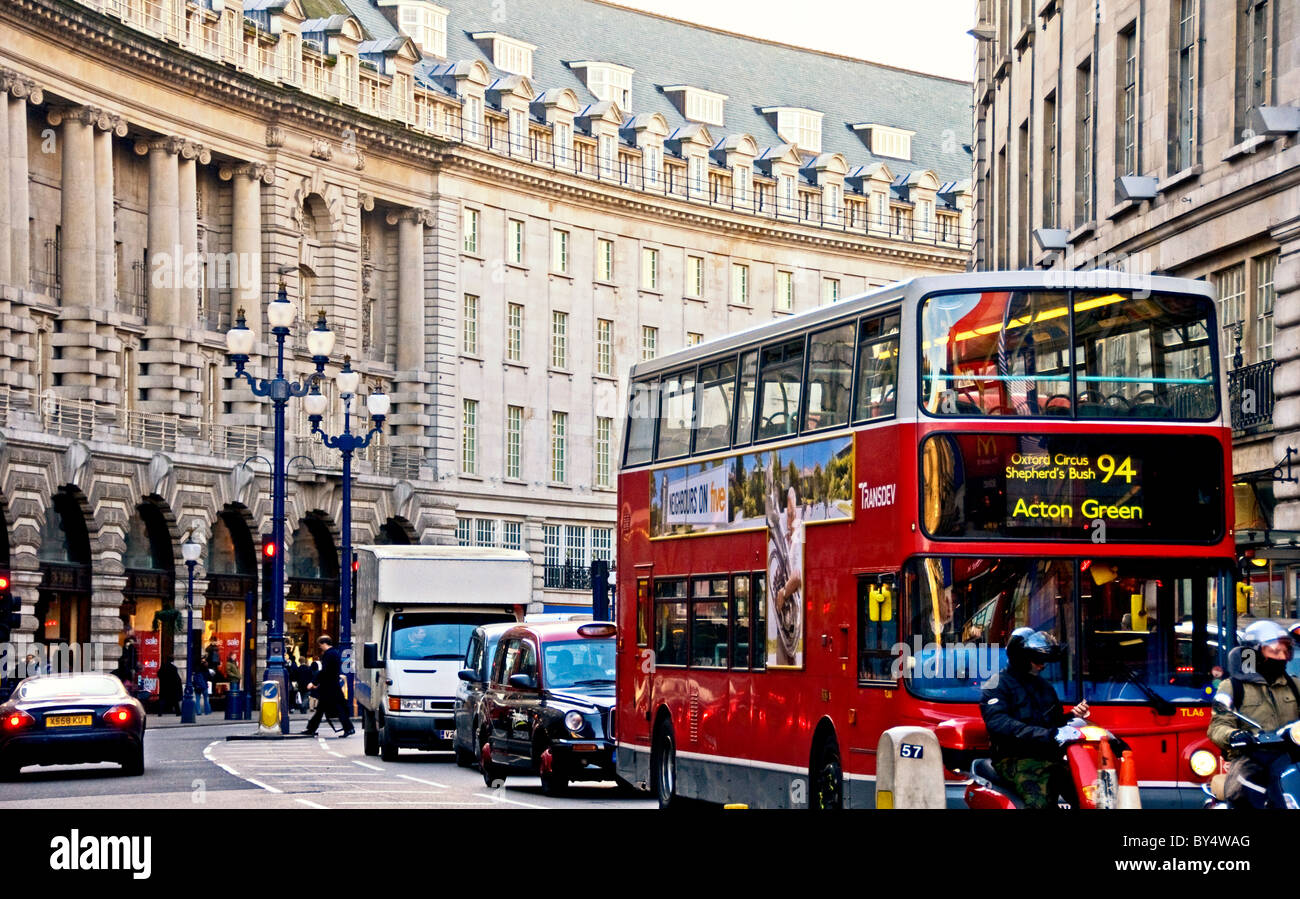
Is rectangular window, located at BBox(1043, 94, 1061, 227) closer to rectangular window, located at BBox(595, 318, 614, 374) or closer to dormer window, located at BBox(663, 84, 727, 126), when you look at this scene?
rectangular window, located at BBox(595, 318, 614, 374)

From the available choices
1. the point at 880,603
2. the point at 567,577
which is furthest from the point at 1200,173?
the point at 567,577

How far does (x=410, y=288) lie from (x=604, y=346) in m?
11.3

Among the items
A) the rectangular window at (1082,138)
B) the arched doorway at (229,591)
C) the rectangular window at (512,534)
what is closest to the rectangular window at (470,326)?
the rectangular window at (512,534)

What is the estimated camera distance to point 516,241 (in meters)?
86.3

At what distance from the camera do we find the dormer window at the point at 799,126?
4107 inches

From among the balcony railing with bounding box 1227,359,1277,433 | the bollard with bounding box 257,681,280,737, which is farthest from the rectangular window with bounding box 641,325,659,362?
the balcony railing with bounding box 1227,359,1277,433

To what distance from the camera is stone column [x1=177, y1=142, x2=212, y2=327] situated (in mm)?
69812

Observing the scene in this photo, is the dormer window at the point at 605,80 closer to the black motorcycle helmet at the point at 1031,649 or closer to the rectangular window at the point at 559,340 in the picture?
the rectangular window at the point at 559,340

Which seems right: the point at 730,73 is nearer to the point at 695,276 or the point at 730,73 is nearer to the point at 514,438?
the point at 695,276

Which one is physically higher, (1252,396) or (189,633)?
(1252,396)

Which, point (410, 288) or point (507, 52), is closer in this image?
point (410, 288)

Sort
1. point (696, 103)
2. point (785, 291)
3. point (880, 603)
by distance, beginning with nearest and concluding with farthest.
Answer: point (880, 603), point (785, 291), point (696, 103)

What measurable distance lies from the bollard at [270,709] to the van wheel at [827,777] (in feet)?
85.2

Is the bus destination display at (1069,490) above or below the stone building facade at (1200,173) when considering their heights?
below
